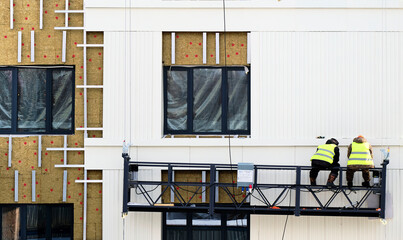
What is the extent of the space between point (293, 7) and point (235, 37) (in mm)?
1712

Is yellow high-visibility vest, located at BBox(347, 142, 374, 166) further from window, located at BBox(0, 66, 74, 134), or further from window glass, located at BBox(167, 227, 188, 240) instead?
window, located at BBox(0, 66, 74, 134)

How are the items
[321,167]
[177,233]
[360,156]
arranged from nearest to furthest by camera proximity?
[360,156] → [321,167] → [177,233]

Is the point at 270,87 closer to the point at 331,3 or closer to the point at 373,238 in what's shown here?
the point at 331,3

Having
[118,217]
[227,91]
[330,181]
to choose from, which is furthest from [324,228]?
[118,217]

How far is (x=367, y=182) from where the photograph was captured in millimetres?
13797

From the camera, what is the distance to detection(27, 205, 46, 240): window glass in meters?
14.9

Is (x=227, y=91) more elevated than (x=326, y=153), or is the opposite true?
(x=227, y=91)

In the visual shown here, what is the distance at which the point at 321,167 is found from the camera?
13.6m

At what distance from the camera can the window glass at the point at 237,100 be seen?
49.0 ft

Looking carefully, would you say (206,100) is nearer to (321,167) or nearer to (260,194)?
(260,194)

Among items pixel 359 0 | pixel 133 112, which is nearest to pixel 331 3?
pixel 359 0

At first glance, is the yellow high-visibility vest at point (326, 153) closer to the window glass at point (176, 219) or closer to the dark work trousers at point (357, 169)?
the dark work trousers at point (357, 169)

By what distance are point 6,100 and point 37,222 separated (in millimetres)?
3438

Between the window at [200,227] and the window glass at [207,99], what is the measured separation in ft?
7.98
